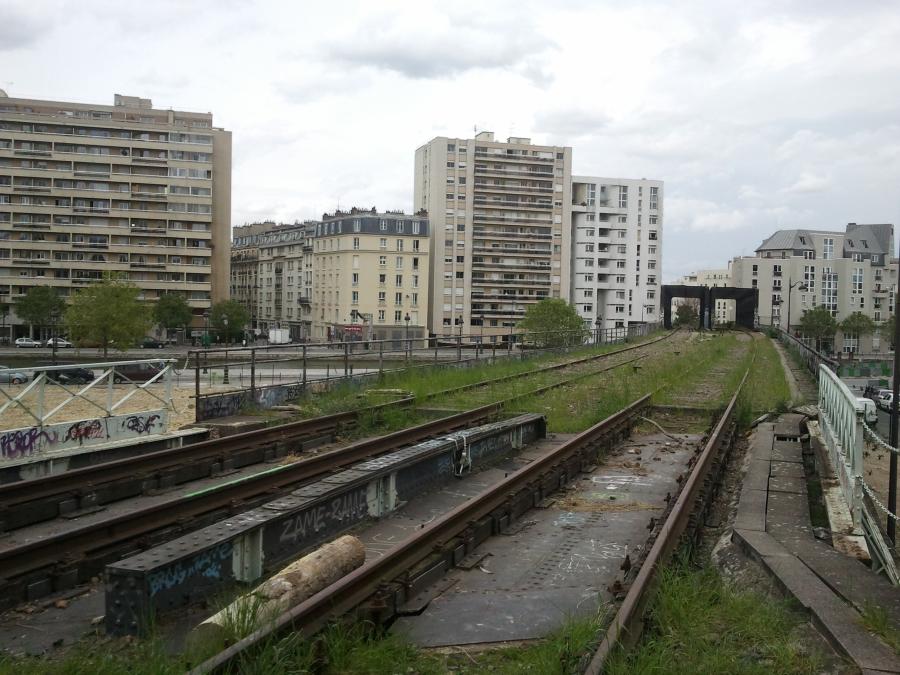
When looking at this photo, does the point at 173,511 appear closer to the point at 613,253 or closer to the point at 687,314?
the point at 613,253

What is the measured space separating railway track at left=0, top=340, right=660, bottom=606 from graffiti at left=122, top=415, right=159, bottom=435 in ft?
7.98

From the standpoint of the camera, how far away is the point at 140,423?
1179 cm

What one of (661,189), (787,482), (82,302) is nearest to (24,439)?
(787,482)

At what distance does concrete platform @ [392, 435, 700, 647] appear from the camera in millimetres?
5461

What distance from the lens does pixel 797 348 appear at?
39094mm

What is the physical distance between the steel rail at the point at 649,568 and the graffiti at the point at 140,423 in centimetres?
782

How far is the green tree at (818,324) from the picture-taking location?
313 ft

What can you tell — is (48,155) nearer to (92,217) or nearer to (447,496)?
(92,217)

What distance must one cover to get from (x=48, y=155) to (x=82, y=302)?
2982 centimetres

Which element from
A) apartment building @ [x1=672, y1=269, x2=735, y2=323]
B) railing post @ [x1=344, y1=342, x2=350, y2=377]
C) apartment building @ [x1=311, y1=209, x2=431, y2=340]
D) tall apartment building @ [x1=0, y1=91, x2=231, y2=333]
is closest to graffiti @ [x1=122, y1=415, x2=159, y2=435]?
railing post @ [x1=344, y1=342, x2=350, y2=377]

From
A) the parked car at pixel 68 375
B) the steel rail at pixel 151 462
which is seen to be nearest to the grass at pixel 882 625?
the steel rail at pixel 151 462

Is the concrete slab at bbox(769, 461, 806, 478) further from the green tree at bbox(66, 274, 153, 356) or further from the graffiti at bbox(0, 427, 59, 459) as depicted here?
the green tree at bbox(66, 274, 153, 356)

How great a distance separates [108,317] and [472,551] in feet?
185

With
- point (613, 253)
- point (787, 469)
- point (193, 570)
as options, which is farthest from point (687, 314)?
point (193, 570)
